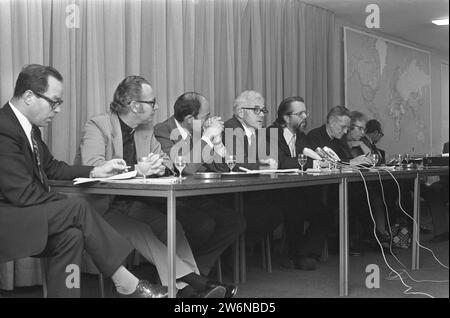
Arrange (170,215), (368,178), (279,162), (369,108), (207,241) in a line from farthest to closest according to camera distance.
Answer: (369,108)
(279,162)
(368,178)
(207,241)
(170,215)

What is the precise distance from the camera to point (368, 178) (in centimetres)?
326

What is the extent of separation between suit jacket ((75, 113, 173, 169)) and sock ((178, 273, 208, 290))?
59 cm

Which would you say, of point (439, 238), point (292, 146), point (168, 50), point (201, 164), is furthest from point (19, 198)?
point (439, 238)

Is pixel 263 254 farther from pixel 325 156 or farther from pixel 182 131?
pixel 182 131

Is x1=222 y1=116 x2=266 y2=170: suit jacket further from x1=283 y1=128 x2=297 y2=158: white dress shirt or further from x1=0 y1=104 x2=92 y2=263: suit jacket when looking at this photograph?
x1=0 y1=104 x2=92 y2=263: suit jacket

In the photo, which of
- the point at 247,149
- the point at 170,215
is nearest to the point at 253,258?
the point at 247,149

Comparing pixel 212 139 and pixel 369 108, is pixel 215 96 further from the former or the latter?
pixel 369 108

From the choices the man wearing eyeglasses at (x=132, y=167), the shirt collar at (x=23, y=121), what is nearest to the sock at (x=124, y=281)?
the man wearing eyeglasses at (x=132, y=167)

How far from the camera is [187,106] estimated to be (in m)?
3.58

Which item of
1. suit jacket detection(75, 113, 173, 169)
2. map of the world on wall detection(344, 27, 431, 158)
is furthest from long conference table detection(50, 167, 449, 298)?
map of the world on wall detection(344, 27, 431, 158)

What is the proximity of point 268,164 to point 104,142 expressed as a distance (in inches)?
40.0

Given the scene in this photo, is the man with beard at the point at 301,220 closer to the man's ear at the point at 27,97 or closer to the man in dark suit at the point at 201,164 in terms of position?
the man in dark suit at the point at 201,164

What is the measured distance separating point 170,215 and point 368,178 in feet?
5.00

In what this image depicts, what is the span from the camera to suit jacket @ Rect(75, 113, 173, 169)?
113 inches
